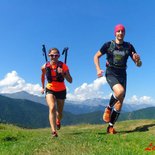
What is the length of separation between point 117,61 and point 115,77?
0.69 metres

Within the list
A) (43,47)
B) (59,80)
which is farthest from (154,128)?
(43,47)

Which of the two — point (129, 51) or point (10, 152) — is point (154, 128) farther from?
point (10, 152)

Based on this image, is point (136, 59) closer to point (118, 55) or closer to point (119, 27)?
point (118, 55)

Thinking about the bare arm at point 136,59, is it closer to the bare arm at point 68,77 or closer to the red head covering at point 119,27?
the red head covering at point 119,27

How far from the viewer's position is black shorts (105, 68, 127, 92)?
1420cm

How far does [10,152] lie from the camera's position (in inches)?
399

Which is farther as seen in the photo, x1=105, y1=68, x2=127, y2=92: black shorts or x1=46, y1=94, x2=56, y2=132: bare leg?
x1=105, y1=68, x2=127, y2=92: black shorts

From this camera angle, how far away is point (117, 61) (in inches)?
558

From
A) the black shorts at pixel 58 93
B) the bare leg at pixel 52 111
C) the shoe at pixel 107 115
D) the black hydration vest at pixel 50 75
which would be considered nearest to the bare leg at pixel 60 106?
the black shorts at pixel 58 93

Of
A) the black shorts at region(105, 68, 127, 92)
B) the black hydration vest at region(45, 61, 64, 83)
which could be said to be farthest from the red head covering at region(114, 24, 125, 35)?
the black hydration vest at region(45, 61, 64, 83)

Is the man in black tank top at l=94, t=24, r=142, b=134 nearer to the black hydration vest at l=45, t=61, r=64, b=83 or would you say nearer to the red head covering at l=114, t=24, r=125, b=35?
the red head covering at l=114, t=24, r=125, b=35

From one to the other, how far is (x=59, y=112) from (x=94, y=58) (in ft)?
11.3

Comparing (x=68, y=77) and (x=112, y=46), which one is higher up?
(x=112, y=46)

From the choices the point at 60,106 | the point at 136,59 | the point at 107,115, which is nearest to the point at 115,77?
the point at 136,59
